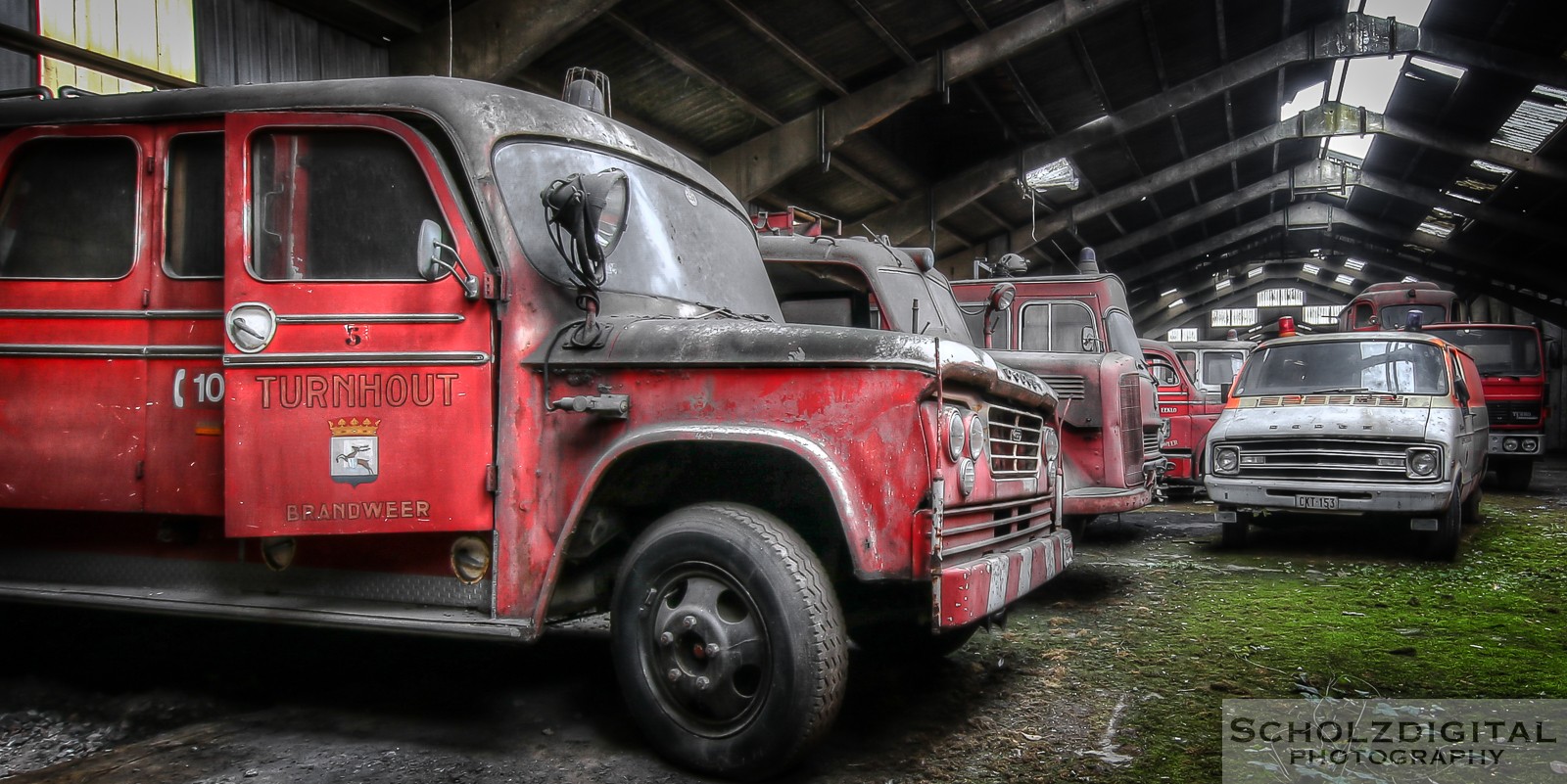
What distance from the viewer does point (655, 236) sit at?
4039 millimetres

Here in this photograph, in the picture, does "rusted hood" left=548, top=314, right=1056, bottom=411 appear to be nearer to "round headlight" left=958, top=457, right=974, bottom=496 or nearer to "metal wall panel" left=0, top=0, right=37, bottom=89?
"round headlight" left=958, top=457, right=974, bottom=496

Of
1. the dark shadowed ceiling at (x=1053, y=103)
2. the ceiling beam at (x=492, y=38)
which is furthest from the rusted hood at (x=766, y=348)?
the ceiling beam at (x=492, y=38)

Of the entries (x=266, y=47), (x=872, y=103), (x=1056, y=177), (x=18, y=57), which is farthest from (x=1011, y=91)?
(x=18, y=57)

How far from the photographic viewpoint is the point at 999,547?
3.83 m

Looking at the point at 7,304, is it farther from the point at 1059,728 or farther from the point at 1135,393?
the point at 1135,393

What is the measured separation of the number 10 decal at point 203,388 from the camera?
3736 millimetres

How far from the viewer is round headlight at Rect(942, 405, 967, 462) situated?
128 inches

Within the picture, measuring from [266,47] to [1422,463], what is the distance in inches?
369

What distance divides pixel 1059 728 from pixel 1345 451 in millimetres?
4941

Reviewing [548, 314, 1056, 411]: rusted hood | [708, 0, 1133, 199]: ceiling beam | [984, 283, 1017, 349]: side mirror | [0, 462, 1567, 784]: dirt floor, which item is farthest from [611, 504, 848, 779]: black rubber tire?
[708, 0, 1133, 199]: ceiling beam

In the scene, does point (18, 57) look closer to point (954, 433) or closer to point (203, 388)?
point (203, 388)

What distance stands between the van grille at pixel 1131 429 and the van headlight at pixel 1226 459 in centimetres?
115

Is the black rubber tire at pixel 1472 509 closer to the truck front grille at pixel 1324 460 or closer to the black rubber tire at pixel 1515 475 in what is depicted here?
the truck front grille at pixel 1324 460

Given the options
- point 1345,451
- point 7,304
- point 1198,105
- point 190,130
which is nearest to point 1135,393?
point 1345,451
